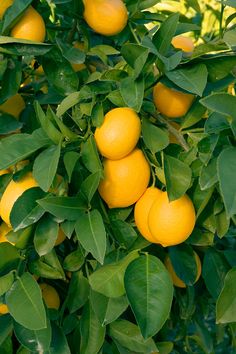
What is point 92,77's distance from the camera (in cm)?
91

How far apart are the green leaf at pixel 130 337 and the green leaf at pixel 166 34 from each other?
0.45 m

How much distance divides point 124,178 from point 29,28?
275 mm

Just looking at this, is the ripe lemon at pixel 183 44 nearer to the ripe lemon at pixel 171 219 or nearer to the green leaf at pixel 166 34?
the green leaf at pixel 166 34

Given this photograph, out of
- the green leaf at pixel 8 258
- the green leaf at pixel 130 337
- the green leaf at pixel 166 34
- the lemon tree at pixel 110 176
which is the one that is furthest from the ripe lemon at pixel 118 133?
the green leaf at pixel 130 337

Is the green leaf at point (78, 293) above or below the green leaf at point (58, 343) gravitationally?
above

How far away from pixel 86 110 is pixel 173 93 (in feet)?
0.48

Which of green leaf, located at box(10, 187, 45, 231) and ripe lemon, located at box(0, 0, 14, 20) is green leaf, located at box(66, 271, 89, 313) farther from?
ripe lemon, located at box(0, 0, 14, 20)

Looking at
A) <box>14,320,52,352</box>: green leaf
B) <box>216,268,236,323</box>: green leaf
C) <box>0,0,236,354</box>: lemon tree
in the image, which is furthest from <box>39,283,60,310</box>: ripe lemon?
<box>216,268,236,323</box>: green leaf

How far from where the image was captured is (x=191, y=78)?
0.84 meters

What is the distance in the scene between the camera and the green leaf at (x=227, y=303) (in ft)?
2.72

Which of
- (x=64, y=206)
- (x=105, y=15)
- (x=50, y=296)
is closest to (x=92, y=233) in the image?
(x=64, y=206)

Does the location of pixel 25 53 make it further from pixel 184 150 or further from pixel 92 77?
pixel 184 150

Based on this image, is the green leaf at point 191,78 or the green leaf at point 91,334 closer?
the green leaf at point 191,78

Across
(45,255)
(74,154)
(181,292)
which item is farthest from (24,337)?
(181,292)
